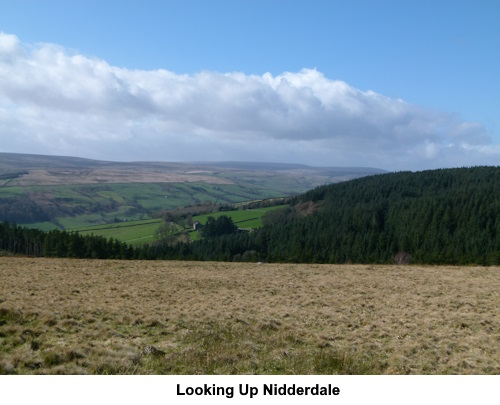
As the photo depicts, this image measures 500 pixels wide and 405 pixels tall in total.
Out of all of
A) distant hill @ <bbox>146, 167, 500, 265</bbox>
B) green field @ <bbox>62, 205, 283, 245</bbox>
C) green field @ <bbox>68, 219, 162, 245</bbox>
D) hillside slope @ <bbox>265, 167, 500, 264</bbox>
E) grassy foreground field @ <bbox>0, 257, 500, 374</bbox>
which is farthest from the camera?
green field @ <bbox>62, 205, 283, 245</bbox>

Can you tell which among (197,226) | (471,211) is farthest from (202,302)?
(197,226)

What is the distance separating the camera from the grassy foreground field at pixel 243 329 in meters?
9.42

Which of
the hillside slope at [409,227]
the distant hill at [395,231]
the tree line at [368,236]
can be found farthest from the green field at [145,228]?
the hillside slope at [409,227]

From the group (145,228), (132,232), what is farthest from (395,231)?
(132,232)

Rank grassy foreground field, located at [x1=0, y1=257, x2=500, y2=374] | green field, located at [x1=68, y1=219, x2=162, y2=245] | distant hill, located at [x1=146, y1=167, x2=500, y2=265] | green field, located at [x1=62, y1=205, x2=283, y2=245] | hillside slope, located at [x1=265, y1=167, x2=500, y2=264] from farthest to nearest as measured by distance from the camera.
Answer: green field, located at [x1=62, y1=205, x2=283, y2=245], green field, located at [x1=68, y1=219, x2=162, y2=245], distant hill, located at [x1=146, y1=167, x2=500, y2=265], hillside slope, located at [x1=265, y1=167, x2=500, y2=264], grassy foreground field, located at [x1=0, y1=257, x2=500, y2=374]

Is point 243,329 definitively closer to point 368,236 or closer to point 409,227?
point 368,236

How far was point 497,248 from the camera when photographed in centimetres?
7169

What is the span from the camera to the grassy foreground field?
9.42 metres

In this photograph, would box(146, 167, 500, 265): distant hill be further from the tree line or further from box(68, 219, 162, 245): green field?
box(68, 219, 162, 245): green field

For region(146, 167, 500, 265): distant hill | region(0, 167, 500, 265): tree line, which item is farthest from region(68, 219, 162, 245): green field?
region(146, 167, 500, 265): distant hill

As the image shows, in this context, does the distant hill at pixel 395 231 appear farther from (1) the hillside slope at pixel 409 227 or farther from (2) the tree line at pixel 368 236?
(2) the tree line at pixel 368 236

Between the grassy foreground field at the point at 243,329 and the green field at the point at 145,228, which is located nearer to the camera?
the grassy foreground field at the point at 243,329

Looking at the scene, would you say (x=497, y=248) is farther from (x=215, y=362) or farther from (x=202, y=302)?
(x=215, y=362)

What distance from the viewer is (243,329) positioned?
1323cm
